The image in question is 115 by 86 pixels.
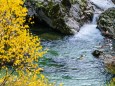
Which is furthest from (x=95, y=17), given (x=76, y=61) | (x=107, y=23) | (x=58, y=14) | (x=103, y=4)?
(x=76, y=61)

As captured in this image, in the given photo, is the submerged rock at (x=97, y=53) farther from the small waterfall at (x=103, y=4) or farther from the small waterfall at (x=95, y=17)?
the small waterfall at (x=103, y=4)

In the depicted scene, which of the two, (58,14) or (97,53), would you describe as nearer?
(97,53)

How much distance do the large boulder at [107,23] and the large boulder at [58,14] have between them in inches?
104

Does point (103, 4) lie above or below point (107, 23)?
above

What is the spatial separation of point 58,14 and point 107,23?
5.72m

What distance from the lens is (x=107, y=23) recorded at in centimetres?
3659

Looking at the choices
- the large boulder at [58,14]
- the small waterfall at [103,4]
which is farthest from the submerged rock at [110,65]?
the small waterfall at [103,4]

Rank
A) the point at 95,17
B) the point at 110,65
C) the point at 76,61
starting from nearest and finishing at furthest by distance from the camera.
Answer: the point at 110,65
the point at 76,61
the point at 95,17

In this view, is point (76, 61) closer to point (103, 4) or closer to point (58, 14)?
point (58, 14)

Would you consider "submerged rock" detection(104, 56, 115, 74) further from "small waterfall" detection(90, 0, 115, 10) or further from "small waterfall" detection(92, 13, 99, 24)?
"small waterfall" detection(90, 0, 115, 10)

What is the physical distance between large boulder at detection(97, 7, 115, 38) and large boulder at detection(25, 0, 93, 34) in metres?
2.63

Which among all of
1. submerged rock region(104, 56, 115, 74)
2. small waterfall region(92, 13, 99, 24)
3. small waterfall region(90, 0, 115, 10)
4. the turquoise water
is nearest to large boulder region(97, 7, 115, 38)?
the turquoise water

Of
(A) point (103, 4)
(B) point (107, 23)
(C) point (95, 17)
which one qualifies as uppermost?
(A) point (103, 4)

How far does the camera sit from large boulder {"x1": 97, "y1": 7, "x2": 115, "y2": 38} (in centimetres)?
3530
